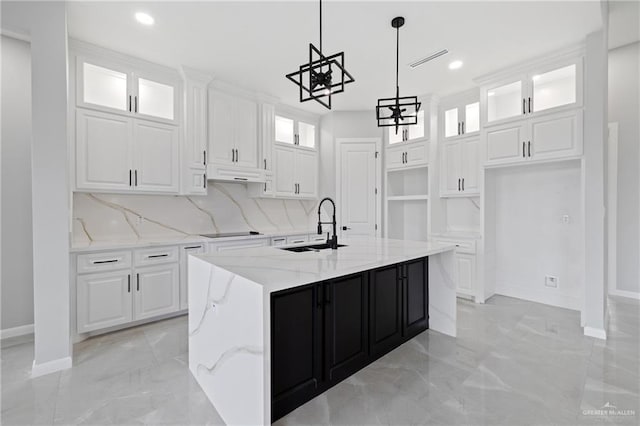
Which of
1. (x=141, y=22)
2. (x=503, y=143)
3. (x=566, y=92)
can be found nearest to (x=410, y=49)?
(x=503, y=143)

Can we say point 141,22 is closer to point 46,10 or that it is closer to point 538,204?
point 46,10

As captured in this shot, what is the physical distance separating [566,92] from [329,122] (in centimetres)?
322

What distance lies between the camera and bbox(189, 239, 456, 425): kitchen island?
60.7 inches

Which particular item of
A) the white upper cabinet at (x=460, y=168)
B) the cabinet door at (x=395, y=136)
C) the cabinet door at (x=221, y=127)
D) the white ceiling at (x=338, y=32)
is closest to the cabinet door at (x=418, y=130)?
the cabinet door at (x=395, y=136)

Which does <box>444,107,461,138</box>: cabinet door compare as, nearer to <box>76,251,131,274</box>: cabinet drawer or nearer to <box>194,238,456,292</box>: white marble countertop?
<box>194,238,456,292</box>: white marble countertop

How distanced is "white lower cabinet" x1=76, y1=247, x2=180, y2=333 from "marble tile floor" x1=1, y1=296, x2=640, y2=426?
0.21 m

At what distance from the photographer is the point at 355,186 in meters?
5.13

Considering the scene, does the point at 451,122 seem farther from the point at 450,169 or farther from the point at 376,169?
the point at 376,169

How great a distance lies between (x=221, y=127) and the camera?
397 centimetres

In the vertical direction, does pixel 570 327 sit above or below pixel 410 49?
below

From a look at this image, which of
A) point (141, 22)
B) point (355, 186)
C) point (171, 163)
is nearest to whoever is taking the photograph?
point (141, 22)

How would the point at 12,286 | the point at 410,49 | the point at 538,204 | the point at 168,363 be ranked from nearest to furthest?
the point at 168,363 < the point at 12,286 < the point at 410,49 < the point at 538,204

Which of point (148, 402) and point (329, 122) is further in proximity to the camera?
point (329, 122)

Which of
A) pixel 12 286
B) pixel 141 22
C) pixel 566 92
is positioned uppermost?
pixel 141 22
